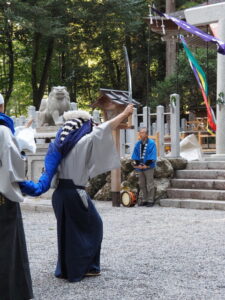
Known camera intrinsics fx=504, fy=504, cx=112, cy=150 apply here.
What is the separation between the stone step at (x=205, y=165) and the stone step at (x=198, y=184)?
1.86 ft

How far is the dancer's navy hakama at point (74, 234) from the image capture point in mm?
4609

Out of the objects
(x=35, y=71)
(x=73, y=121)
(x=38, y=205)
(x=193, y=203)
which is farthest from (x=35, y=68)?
(x=73, y=121)

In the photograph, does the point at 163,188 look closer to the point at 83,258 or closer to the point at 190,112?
the point at 83,258

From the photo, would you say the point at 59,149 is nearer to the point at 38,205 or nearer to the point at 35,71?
the point at 38,205

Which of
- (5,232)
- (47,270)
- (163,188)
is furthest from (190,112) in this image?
(5,232)

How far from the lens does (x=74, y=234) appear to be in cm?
463

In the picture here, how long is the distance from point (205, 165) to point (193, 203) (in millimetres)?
1475

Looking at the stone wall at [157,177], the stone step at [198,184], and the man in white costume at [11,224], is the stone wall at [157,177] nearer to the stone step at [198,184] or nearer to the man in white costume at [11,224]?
the stone step at [198,184]

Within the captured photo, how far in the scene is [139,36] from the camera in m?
24.9

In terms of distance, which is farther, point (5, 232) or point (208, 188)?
point (208, 188)

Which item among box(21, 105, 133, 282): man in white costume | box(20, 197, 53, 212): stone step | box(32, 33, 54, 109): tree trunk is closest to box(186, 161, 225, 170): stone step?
box(20, 197, 53, 212): stone step

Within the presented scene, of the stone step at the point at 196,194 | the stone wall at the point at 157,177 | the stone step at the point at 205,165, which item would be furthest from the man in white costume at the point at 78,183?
the stone step at the point at 205,165

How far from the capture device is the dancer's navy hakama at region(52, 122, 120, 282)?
461 centimetres

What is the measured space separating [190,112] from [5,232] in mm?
16189
